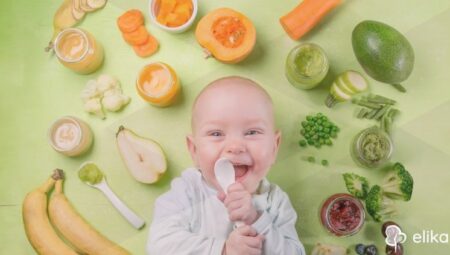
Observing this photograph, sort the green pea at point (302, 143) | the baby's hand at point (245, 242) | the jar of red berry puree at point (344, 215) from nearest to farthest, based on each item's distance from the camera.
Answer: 1. the baby's hand at point (245, 242)
2. the jar of red berry puree at point (344, 215)
3. the green pea at point (302, 143)

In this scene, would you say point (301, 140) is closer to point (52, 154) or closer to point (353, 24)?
point (353, 24)

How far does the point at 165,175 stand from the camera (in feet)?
4.47

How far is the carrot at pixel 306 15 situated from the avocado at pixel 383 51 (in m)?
0.11

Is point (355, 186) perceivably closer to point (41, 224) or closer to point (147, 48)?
point (147, 48)

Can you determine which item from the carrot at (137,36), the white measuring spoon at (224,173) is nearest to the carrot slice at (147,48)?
the carrot at (137,36)

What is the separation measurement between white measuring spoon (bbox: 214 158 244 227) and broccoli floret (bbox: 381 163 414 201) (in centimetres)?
46

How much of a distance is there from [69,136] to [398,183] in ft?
2.83

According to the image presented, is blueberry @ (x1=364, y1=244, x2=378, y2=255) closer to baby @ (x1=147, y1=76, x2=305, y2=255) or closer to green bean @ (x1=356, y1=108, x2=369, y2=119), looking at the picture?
baby @ (x1=147, y1=76, x2=305, y2=255)

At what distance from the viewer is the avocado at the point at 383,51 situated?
130 centimetres

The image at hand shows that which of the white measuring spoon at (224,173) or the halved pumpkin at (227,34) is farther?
the halved pumpkin at (227,34)

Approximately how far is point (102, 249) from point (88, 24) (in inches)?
24.7

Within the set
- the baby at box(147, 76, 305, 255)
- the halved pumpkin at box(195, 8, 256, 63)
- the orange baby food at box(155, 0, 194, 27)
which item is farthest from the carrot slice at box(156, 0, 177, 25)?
the baby at box(147, 76, 305, 255)

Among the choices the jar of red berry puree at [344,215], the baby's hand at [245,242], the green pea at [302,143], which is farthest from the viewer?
the green pea at [302,143]

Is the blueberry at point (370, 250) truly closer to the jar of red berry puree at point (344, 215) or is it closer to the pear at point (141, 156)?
the jar of red berry puree at point (344, 215)
